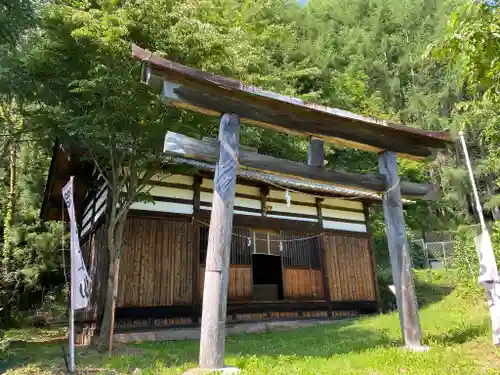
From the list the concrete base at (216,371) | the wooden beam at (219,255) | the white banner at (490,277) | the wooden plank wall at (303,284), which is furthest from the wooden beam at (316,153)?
the wooden plank wall at (303,284)

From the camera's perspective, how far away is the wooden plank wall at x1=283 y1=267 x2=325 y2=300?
451 inches

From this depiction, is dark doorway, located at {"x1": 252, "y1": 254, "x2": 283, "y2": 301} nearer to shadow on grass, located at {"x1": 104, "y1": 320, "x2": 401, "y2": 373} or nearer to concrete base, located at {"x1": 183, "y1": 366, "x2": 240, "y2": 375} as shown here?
shadow on grass, located at {"x1": 104, "y1": 320, "x2": 401, "y2": 373}

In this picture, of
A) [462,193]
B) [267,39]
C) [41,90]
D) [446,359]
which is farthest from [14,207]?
[462,193]

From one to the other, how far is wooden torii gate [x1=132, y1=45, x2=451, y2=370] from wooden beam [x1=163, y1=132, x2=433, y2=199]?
0.02 m

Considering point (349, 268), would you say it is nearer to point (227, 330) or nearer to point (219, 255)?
point (227, 330)

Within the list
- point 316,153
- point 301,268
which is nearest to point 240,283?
point 301,268

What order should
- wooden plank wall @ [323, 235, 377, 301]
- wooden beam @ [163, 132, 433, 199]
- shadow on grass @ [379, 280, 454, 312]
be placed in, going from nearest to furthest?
1. wooden beam @ [163, 132, 433, 199]
2. wooden plank wall @ [323, 235, 377, 301]
3. shadow on grass @ [379, 280, 454, 312]

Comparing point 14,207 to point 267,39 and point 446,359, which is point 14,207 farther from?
point 446,359

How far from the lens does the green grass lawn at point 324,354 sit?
502 centimetres

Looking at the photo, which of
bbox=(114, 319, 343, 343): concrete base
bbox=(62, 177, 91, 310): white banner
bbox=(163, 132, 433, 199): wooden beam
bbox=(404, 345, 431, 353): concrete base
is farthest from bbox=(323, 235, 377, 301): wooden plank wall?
bbox=(62, 177, 91, 310): white banner

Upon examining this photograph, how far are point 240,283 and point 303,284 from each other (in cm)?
221

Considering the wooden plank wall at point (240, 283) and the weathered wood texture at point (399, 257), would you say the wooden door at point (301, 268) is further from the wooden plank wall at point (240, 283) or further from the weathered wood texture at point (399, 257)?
the weathered wood texture at point (399, 257)

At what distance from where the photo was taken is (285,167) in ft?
20.5

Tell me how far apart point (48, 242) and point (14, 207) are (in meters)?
2.29
